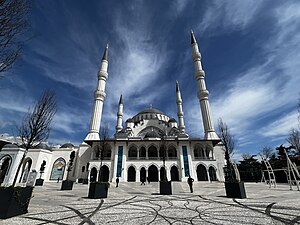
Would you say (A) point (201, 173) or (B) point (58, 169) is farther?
(B) point (58, 169)

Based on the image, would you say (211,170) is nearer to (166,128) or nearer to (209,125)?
(209,125)

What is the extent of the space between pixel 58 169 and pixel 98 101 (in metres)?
15.7

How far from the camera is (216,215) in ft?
14.6

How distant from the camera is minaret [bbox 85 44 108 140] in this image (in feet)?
96.1

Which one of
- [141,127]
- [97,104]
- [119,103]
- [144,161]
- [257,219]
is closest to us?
[257,219]

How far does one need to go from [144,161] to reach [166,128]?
47.2 ft

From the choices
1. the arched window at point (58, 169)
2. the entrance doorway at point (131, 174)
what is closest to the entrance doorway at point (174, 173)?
the entrance doorway at point (131, 174)

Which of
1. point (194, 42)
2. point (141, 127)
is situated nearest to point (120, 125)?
point (141, 127)

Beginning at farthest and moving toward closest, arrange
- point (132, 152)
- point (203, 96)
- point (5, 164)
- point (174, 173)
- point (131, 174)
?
point (203, 96), point (132, 152), point (5, 164), point (131, 174), point (174, 173)

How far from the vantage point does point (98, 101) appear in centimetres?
3191

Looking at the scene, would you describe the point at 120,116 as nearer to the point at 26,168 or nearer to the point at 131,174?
the point at 131,174

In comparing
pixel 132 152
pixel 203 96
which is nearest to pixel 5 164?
pixel 132 152

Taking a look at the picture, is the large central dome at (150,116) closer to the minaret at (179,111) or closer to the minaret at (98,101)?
the minaret at (179,111)

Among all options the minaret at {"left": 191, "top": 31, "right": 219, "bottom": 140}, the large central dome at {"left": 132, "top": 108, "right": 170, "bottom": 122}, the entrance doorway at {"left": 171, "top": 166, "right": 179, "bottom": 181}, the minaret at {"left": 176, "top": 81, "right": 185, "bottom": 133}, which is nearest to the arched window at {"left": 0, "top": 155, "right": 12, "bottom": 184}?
the entrance doorway at {"left": 171, "top": 166, "right": 179, "bottom": 181}
